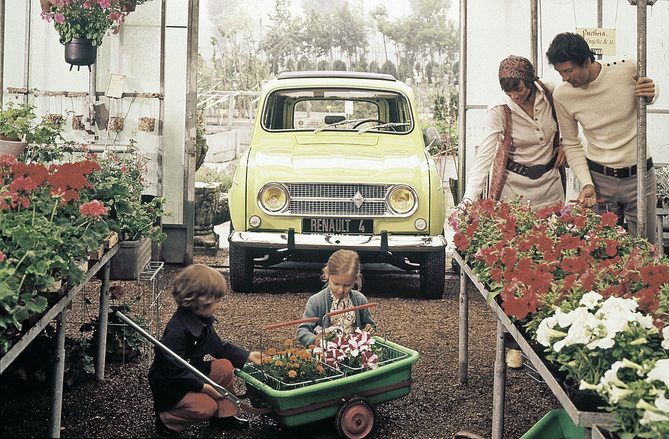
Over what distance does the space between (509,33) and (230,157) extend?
7343 mm

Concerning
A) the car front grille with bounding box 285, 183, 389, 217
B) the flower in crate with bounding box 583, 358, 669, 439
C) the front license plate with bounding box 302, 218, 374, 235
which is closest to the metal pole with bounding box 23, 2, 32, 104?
the car front grille with bounding box 285, 183, 389, 217

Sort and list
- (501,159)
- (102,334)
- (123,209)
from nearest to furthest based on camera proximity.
Result: (123,209) < (102,334) < (501,159)

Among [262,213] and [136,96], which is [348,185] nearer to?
[262,213]

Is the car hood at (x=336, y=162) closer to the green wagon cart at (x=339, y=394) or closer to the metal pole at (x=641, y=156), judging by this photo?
the metal pole at (x=641, y=156)

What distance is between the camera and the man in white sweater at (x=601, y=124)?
4.32 m

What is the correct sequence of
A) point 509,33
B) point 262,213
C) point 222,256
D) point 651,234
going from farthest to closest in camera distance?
point 222,256 → point 509,33 → point 262,213 → point 651,234

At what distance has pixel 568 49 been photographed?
421 centimetres

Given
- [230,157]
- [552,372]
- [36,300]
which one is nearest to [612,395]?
[552,372]

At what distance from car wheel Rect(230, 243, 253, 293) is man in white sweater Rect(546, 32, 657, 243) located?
294 cm

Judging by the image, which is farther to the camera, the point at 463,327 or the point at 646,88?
the point at 463,327

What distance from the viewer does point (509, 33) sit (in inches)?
303

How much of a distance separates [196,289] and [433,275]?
3.46 meters

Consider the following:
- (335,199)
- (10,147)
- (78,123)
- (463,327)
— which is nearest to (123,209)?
(10,147)

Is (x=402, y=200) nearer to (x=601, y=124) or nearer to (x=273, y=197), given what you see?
(x=273, y=197)
